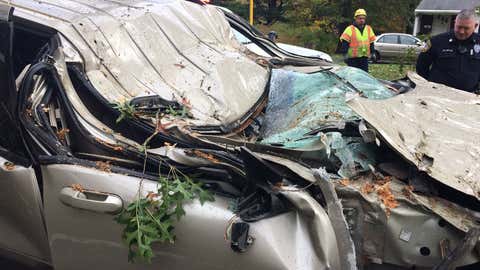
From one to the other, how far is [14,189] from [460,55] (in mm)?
3738

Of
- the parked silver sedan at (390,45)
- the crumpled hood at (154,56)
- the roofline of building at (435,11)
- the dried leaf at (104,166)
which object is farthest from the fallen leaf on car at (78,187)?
the roofline of building at (435,11)

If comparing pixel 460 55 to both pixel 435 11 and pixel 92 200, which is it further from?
pixel 435 11

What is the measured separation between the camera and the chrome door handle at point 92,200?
1.92 meters

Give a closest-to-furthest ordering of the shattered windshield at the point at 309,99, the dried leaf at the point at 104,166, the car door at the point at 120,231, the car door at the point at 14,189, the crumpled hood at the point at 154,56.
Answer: the car door at the point at 120,231
the dried leaf at the point at 104,166
the car door at the point at 14,189
the shattered windshield at the point at 309,99
the crumpled hood at the point at 154,56

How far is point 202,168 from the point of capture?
6.42 ft

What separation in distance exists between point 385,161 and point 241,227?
2.38ft

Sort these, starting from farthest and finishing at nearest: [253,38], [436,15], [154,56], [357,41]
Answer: [436,15]
[357,41]
[253,38]
[154,56]

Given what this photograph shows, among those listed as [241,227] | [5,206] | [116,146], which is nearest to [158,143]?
[116,146]

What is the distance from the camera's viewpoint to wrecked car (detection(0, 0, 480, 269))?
70.3 inches

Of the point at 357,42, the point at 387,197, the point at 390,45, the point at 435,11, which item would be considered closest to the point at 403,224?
the point at 387,197

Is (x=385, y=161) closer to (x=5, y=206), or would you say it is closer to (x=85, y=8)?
(x=5, y=206)

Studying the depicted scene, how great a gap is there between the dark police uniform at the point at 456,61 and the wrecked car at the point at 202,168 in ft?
5.15

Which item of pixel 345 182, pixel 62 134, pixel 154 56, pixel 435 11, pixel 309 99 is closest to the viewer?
pixel 345 182

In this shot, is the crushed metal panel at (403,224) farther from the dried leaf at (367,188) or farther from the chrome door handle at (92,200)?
the chrome door handle at (92,200)
